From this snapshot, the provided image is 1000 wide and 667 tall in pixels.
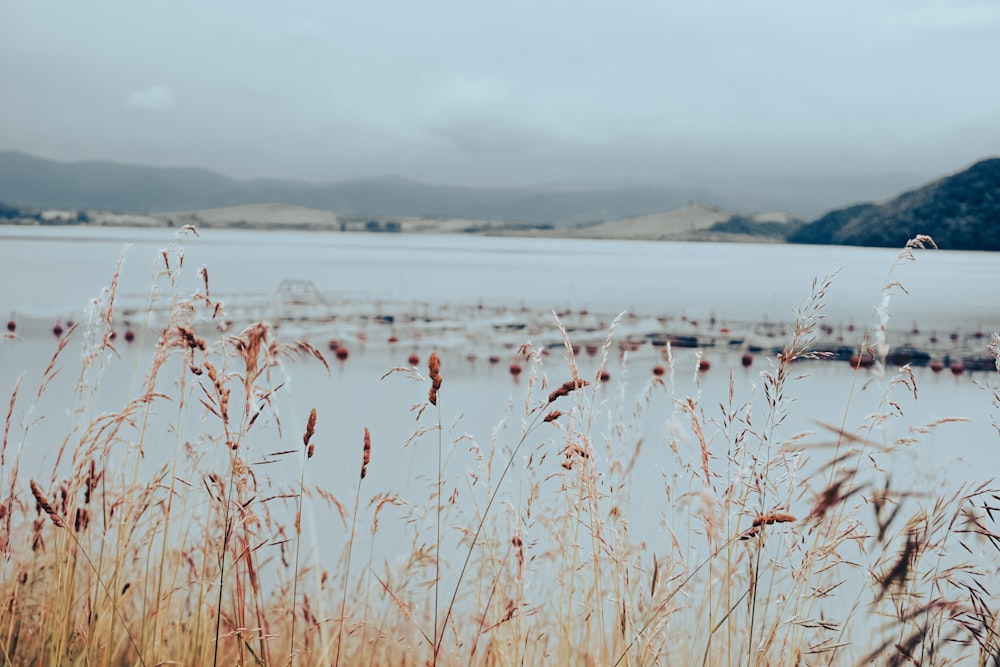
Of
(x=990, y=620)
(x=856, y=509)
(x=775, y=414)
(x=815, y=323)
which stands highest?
(x=815, y=323)

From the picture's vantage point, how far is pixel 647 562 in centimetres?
379

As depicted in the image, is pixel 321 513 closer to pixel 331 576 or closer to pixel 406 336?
pixel 331 576

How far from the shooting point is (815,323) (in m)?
2.07

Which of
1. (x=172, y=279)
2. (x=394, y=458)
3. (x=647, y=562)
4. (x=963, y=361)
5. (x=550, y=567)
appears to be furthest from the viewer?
(x=963, y=361)

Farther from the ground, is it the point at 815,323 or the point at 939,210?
the point at 939,210

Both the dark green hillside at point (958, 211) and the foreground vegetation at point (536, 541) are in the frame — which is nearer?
the foreground vegetation at point (536, 541)

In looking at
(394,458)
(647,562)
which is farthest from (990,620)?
(394,458)

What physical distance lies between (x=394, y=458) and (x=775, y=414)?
19.1 feet

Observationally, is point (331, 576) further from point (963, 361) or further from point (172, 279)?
point (963, 361)

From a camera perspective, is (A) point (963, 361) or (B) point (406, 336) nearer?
(A) point (963, 361)

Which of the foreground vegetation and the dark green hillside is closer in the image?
the foreground vegetation

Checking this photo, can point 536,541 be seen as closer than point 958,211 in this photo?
Yes

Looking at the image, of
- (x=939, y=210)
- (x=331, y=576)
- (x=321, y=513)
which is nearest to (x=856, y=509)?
(x=331, y=576)

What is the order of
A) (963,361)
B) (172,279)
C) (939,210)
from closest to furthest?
(172,279)
(963,361)
(939,210)
